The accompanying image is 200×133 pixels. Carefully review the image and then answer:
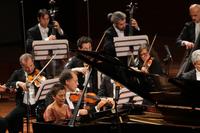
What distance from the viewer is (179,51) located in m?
11.6

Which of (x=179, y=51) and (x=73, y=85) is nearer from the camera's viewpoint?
(x=73, y=85)

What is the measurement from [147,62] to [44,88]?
1791mm

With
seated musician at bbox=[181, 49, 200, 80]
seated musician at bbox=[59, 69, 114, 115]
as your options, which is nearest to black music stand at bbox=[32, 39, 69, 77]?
seated musician at bbox=[59, 69, 114, 115]

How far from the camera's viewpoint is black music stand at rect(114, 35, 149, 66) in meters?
7.36

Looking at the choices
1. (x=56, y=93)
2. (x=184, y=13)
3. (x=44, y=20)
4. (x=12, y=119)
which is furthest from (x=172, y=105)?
(x=184, y=13)

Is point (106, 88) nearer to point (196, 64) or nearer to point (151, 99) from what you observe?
point (196, 64)

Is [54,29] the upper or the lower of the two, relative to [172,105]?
upper

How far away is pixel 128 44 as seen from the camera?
7414 millimetres

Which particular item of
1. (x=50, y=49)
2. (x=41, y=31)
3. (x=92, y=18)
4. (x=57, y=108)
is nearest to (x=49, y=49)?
(x=50, y=49)

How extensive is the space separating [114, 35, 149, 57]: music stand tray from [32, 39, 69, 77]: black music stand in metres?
0.75

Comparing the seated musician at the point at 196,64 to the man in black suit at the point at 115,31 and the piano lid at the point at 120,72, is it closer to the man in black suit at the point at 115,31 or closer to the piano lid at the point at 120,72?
the piano lid at the point at 120,72

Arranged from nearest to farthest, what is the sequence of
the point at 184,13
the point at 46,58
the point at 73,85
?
the point at 73,85 → the point at 46,58 → the point at 184,13

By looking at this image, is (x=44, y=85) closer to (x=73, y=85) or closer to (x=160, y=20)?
(x=73, y=85)

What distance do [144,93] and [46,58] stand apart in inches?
→ 115
